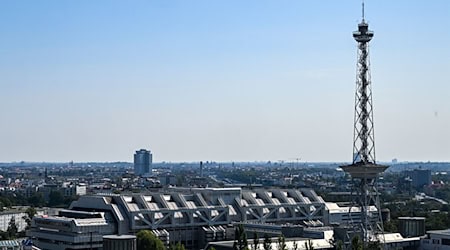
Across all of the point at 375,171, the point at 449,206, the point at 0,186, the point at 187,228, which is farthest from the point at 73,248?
the point at 0,186

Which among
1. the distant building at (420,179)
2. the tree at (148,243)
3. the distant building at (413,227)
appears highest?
the distant building at (420,179)

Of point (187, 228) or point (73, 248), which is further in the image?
point (187, 228)

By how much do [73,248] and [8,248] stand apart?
17.8ft

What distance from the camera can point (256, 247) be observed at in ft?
137

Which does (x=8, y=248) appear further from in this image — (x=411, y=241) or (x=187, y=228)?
Result: (x=411, y=241)

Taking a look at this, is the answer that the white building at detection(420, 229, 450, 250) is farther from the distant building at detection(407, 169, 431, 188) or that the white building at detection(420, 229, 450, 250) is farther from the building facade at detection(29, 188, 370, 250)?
Answer: the distant building at detection(407, 169, 431, 188)

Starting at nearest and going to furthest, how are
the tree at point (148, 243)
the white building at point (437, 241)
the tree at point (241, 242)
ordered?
1. the tree at point (241, 242)
2. the white building at point (437, 241)
3. the tree at point (148, 243)

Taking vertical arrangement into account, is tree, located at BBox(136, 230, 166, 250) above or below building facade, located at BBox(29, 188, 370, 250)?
below

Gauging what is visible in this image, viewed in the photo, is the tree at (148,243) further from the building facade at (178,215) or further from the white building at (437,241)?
the white building at (437,241)

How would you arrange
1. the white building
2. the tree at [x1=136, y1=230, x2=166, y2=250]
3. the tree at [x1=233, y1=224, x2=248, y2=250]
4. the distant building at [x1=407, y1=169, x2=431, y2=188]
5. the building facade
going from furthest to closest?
the distant building at [x1=407, y1=169, x2=431, y2=188]
the building facade
the tree at [x1=136, y1=230, x2=166, y2=250]
the white building
the tree at [x1=233, y1=224, x2=248, y2=250]

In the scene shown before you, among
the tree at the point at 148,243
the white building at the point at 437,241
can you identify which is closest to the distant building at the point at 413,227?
the white building at the point at 437,241

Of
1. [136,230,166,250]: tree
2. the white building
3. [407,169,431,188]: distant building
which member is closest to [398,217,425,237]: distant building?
the white building

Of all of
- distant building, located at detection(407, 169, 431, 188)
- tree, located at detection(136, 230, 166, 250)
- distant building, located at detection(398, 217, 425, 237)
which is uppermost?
distant building, located at detection(407, 169, 431, 188)

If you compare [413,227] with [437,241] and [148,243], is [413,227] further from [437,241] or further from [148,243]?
[148,243]
